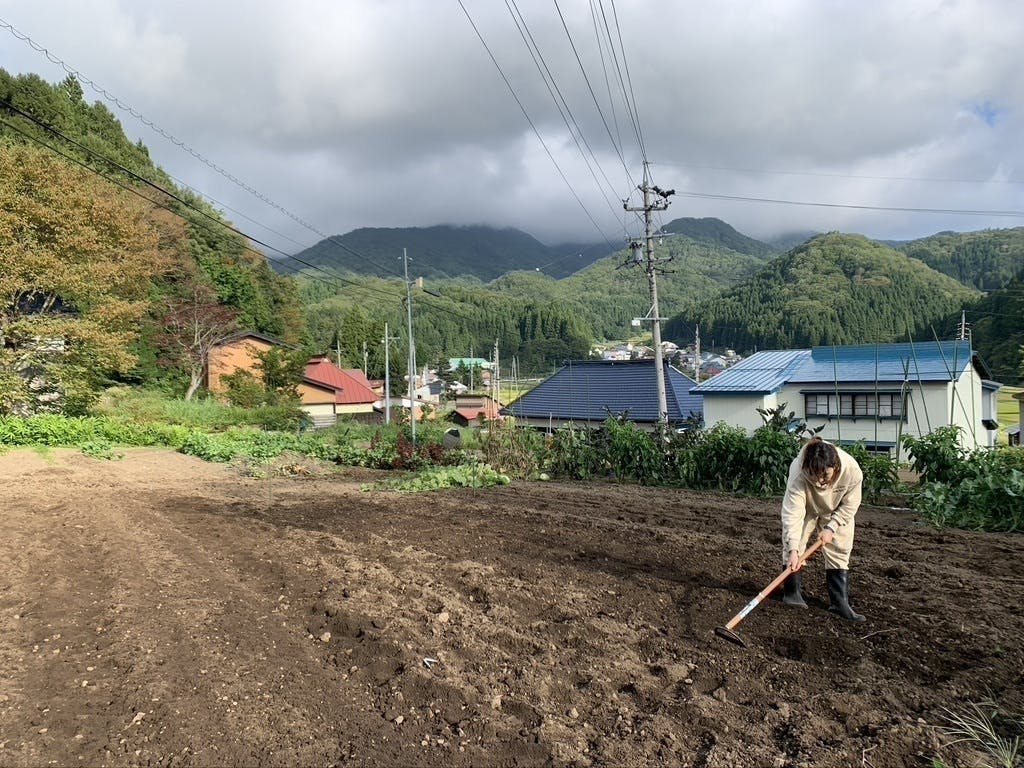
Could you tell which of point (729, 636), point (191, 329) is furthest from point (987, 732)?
point (191, 329)

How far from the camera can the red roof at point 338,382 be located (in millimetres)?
35125

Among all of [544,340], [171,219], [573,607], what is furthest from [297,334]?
[573,607]

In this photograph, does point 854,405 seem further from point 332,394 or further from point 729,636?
point 332,394

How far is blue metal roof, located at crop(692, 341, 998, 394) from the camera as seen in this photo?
1822 centimetres

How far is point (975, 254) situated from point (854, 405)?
68255 millimetres

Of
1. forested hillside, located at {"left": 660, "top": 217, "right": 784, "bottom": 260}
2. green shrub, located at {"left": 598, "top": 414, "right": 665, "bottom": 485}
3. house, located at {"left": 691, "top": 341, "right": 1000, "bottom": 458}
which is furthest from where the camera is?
forested hillside, located at {"left": 660, "top": 217, "right": 784, "bottom": 260}

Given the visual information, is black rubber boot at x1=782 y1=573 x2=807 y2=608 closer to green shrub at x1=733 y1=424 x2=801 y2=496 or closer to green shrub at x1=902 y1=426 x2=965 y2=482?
green shrub at x1=902 y1=426 x2=965 y2=482

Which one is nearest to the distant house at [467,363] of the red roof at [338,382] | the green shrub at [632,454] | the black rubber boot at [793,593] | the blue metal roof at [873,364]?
the red roof at [338,382]

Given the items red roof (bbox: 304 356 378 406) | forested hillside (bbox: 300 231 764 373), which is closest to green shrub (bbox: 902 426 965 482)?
red roof (bbox: 304 356 378 406)

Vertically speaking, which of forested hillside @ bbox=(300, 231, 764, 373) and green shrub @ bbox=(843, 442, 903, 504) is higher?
forested hillside @ bbox=(300, 231, 764, 373)

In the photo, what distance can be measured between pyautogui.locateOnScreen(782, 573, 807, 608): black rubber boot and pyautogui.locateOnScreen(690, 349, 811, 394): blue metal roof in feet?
59.2

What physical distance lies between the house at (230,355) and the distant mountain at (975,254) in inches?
2664

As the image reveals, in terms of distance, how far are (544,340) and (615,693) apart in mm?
63356

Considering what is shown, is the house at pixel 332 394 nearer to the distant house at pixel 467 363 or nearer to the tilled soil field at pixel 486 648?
the distant house at pixel 467 363
